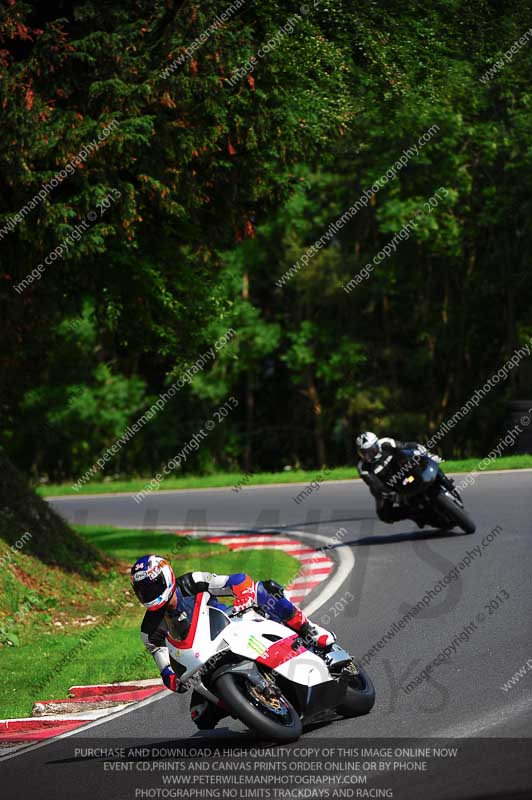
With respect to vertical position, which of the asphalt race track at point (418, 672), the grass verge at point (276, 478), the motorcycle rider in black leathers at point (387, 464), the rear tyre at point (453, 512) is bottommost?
the grass verge at point (276, 478)

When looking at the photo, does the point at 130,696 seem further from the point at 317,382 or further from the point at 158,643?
the point at 317,382

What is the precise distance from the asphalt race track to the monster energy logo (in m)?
0.61

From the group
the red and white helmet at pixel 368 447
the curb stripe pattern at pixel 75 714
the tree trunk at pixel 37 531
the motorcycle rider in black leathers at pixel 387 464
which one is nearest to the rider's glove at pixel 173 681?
the curb stripe pattern at pixel 75 714

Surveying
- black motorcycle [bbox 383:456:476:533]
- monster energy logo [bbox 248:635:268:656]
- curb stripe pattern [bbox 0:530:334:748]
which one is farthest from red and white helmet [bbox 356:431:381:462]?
monster energy logo [bbox 248:635:268:656]

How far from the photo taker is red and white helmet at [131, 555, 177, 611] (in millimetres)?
7766

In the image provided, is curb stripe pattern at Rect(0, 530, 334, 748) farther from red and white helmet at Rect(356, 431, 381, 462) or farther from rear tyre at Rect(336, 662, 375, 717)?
red and white helmet at Rect(356, 431, 381, 462)

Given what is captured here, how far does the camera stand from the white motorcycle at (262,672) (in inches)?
293

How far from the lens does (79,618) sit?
14.6 m

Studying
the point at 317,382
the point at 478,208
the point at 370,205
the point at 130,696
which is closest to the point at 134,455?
the point at 317,382

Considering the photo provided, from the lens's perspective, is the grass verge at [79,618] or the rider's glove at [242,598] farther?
the grass verge at [79,618]

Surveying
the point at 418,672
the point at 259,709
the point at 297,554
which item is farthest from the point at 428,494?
the point at 259,709

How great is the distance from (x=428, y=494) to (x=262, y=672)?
8.96 metres

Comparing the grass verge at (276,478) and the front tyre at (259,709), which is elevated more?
the front tyre at (259,709)

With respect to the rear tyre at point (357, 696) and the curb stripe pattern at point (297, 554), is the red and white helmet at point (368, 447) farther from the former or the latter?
the rear tyre at point (357, 696)
